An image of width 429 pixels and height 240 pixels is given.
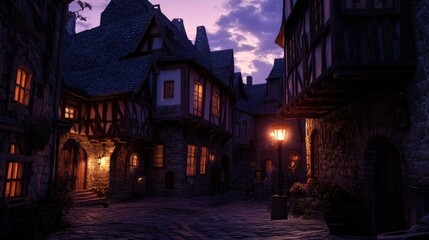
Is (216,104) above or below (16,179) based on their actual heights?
above

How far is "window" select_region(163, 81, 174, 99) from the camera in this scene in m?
18.7

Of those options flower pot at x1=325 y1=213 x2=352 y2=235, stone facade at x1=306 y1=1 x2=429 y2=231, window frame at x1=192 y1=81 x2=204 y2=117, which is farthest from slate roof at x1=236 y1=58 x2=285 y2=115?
flower pot at x1=325 y1=213 x2=352 y2=235

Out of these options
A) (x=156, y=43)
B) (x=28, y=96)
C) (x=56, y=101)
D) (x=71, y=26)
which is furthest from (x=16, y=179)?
(x=71, y=26)

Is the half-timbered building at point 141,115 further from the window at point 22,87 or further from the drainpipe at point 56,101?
the window at point 22,87

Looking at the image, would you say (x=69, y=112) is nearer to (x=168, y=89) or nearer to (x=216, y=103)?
(x=168, y=89)

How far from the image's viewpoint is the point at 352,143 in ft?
30.4

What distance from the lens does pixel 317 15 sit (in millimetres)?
8227

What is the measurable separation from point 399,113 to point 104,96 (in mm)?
13219

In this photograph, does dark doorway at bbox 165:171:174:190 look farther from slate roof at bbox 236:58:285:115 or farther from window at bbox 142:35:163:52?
slate roof at bbox 236:58:285:115

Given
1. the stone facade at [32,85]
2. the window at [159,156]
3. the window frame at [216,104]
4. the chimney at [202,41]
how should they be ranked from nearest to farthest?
the stone facade at [32,85], the window at [159,156], the window frame at [216,104], the chimney at [202,41]

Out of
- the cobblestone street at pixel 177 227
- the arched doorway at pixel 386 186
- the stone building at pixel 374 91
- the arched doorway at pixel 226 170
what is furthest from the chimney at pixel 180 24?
the arched doorway at pixel 386 186

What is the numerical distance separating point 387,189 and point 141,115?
12554 mm

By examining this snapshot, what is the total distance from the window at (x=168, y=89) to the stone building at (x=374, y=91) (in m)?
9.57

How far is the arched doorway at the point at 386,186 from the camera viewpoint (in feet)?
25.0
